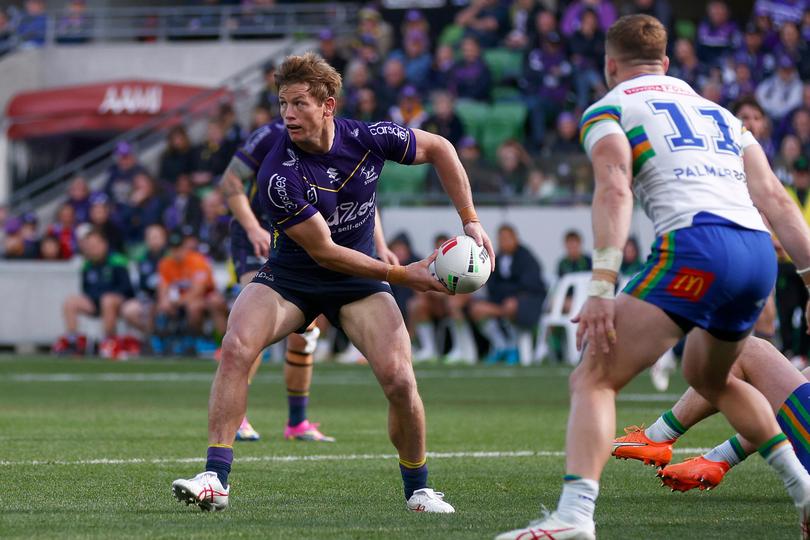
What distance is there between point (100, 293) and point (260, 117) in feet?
12.0

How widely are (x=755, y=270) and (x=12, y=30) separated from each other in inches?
1113

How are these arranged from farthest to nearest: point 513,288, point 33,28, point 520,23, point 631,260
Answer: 1. point 33,28
2. point 520,23
3. point 513,288
4. point 631,260

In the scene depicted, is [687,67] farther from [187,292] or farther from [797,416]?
[797,416]

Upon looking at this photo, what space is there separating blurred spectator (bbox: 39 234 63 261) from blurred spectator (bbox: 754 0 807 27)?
464 inches

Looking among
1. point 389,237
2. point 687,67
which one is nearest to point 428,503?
point 389,237

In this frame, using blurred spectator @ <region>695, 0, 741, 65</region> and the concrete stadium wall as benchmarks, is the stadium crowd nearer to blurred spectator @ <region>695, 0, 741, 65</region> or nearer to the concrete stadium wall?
blurred spectator @ <region>695, 0, 741, 65</region>

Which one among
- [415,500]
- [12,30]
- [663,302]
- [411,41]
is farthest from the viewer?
[12,30]

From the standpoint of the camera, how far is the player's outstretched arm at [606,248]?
5.48 metres

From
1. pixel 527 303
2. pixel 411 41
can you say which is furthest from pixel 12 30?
pixel 527 303

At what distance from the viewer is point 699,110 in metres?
5.91

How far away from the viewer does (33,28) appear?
3138 cm

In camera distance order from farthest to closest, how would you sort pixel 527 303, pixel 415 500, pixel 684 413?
pixel 527 303
pixel 684 413
pixel 415 500

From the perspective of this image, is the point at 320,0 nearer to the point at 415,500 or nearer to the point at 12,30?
the point at 12,30

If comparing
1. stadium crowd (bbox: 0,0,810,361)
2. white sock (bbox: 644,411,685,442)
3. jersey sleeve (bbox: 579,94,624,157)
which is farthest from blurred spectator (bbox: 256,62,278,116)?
jersey sleeve (bbox: 579,94,624,157)
